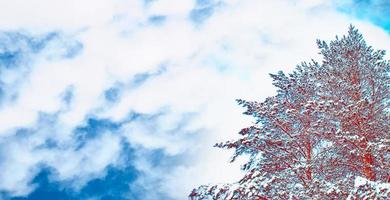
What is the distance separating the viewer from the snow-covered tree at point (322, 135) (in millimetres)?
12273

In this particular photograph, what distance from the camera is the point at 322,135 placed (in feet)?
45.3

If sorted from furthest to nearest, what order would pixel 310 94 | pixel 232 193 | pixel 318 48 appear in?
pixel 318 48
pixel 310 94
pixel 232 193

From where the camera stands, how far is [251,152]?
1470cm

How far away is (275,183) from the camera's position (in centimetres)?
1283

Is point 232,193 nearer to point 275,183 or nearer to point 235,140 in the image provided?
point 275,183

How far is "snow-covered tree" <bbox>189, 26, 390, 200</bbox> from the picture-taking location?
12273 mm

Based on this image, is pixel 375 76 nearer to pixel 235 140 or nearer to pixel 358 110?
pixel 358 110

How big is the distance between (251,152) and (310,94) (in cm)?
328

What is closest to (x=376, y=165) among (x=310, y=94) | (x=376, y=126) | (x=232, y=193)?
(x=376, y=126)

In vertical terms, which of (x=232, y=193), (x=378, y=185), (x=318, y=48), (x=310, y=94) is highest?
(x=318, y=48)

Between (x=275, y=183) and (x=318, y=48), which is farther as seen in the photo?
(x=318, y=48)

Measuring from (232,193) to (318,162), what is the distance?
319 cm

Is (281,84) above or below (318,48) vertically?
below

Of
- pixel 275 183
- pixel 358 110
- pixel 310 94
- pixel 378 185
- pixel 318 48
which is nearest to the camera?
pixel 378 185
